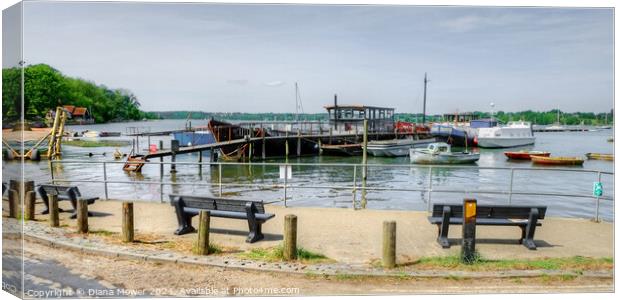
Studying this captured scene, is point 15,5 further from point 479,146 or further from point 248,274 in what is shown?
point 479,146

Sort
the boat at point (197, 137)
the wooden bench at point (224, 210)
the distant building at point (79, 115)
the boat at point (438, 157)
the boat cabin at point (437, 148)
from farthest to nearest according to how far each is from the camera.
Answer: the distant building at point (79, 115) < the boat at point (197, 137) < the boat cabin at point (437, 148) < the boat at point (438, 157) < the wooden bench at point (224, 210)

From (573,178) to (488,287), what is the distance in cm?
2843

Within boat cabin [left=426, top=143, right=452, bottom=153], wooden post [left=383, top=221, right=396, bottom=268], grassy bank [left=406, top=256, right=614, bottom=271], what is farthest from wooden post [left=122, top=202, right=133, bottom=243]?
boat cabin [left=426, top=143, right=452, bottom=153]

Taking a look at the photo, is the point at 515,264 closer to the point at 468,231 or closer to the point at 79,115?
the point at 468,231

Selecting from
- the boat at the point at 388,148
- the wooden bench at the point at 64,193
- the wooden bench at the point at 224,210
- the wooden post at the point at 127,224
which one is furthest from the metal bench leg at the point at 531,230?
the boat at the point at 388,148

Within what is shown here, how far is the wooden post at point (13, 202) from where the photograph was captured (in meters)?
6.62

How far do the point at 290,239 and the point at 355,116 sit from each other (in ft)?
141

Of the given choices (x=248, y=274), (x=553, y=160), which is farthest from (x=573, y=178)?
(x=248, y=274)

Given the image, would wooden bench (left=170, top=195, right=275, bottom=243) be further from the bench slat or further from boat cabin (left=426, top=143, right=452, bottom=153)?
boat cabin (left=426, top=143, right=452, bottom=153)

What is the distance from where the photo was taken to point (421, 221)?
9.22m

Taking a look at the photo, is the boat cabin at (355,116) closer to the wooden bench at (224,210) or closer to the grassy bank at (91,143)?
the grassy bank at (91,143)

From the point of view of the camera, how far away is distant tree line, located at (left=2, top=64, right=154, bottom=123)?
251 inches

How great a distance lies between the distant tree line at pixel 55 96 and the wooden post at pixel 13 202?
1069mm

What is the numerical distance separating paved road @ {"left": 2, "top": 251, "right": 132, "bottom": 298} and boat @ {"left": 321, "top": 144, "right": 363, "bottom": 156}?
1630 inches
